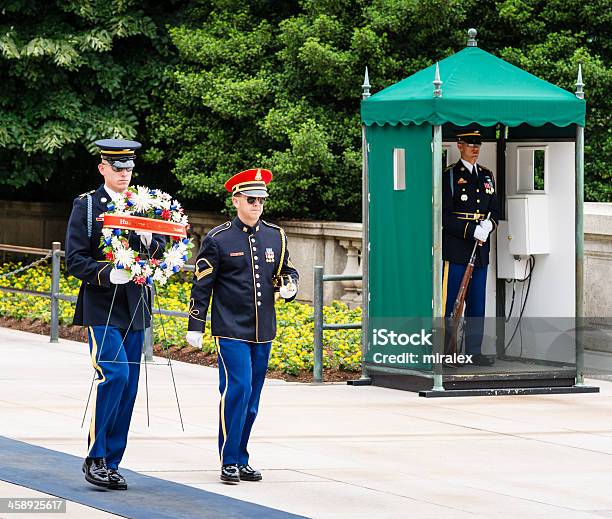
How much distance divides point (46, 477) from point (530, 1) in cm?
1324

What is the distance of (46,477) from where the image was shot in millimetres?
9250

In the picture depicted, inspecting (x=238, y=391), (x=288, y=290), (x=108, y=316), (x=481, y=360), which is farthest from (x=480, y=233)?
(x=108, y=316)

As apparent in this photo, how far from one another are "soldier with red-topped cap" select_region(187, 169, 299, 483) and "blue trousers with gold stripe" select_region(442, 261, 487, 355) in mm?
4494

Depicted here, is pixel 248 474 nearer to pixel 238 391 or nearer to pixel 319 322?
pixel 238 391

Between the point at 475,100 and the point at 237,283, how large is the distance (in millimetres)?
4281

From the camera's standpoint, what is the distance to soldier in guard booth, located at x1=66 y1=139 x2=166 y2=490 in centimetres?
895

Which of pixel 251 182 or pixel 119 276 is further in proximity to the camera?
pixel 251 182

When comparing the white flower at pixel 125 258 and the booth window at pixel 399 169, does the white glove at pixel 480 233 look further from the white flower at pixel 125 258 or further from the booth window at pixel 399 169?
the white flower at pixel 125 258

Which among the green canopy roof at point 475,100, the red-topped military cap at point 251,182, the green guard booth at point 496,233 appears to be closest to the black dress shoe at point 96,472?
the red-topped military cap at point 251,182

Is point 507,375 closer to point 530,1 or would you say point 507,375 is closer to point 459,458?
point 459,458

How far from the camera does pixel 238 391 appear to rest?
30.3 ft

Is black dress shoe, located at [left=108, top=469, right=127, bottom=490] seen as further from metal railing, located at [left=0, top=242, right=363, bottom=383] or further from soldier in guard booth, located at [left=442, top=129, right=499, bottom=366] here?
soldier in guard booth, located at [left=442, top=129, right=499, bottom=366]

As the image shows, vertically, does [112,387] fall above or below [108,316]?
below

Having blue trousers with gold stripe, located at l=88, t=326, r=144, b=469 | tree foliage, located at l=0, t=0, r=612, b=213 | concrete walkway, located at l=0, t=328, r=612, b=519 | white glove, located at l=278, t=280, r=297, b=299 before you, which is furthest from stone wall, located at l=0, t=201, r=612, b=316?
blue trousers with gold stripe, located at l=88, t=326, r=144, b=469
